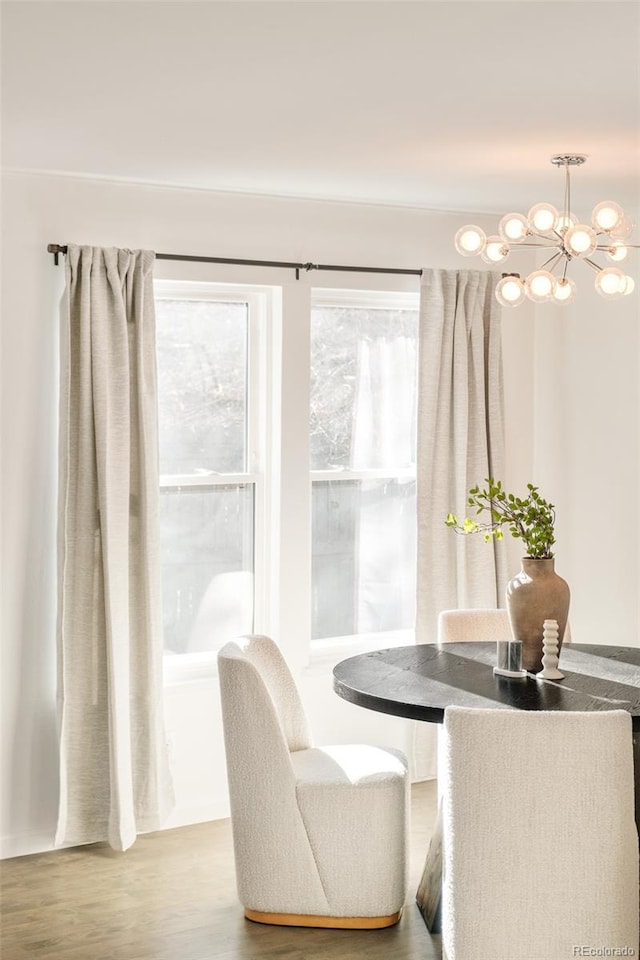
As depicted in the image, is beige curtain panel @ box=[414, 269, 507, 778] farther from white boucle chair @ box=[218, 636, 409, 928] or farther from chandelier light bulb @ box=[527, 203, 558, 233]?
chandelier light bulb @ box=[527, 203, 558, 233]

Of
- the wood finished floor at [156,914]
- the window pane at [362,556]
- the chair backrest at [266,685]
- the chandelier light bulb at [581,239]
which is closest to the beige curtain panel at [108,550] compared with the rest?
the wood finished floor at [156,914]

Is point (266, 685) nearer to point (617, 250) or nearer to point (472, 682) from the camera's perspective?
point (472, 682)

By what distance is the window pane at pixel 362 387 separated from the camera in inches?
201

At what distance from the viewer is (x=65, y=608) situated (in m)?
4.28

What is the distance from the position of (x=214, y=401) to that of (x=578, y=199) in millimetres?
1774

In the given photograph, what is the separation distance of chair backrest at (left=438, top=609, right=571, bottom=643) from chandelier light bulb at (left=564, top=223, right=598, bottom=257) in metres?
1.51

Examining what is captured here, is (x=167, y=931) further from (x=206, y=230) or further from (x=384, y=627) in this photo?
(x=206, y=230)

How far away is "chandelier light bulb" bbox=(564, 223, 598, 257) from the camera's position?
10.9ft

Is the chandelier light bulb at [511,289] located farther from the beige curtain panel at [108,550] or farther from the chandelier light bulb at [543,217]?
the beige curtain panel at [108,550]

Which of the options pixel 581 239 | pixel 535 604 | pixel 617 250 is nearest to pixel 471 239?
pixel 581 239

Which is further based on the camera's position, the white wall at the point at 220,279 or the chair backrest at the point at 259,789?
the white wall at the point at 220,279

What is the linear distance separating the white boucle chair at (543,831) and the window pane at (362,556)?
2.32 meters

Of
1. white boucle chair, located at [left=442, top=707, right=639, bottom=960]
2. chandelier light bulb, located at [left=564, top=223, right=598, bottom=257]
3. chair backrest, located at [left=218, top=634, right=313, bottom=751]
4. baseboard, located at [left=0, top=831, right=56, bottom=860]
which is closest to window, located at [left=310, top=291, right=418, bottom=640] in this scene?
chair backrest, located at [left=218, top=634, right=313, bottom=751]

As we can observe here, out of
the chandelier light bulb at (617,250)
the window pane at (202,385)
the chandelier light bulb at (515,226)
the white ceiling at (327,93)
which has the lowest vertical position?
the window pane at (202,385)
